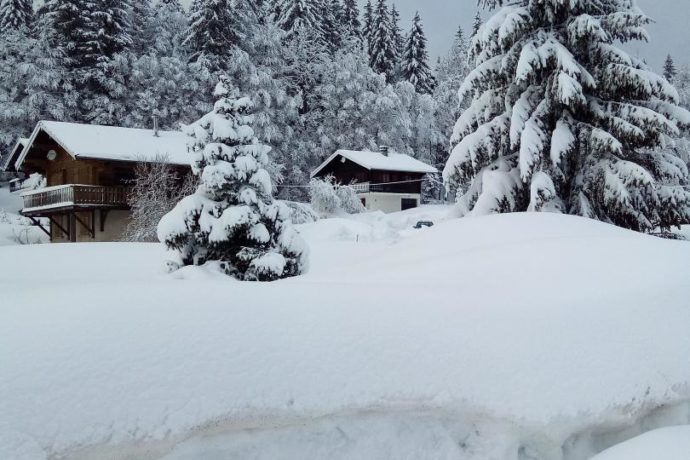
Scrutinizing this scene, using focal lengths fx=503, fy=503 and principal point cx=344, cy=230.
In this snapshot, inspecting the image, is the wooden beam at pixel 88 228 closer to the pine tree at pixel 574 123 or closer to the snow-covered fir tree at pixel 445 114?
the pine tree at pixel 574 123

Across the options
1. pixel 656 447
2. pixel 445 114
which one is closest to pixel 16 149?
pixel 656 447

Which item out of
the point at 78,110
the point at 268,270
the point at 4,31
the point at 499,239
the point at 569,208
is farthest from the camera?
the point at 4,31

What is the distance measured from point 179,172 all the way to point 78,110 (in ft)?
59.9

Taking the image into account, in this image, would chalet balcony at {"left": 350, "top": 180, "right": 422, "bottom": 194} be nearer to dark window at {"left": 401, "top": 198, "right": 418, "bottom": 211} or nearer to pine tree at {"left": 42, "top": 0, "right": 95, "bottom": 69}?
dark window at {"left": 401, "top": 198, "right": 418, "bottom": 211}

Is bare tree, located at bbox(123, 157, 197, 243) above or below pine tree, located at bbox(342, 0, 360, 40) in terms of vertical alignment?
below

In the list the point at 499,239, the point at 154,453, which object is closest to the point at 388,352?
the point at 154,453

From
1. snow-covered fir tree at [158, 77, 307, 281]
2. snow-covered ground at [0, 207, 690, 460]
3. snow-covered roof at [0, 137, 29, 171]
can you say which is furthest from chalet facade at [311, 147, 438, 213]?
snow-covered ground at [0, 207, 690, 460]

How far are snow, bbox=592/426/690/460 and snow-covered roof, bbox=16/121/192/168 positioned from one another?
81.9 ft

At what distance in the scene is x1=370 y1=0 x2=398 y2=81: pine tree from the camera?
5641 centimetres

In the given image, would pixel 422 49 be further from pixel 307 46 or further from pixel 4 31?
pixel 4 31

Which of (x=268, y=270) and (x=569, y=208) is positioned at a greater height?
(x=569, y=208)

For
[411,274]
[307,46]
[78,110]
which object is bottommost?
[411,274]

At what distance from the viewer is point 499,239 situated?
575cm

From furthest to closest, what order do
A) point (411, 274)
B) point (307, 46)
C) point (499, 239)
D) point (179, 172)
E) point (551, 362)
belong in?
point (307, 46)
point (179, 172)
point (499, 239)
point (411, 274)
point (551, 362)
